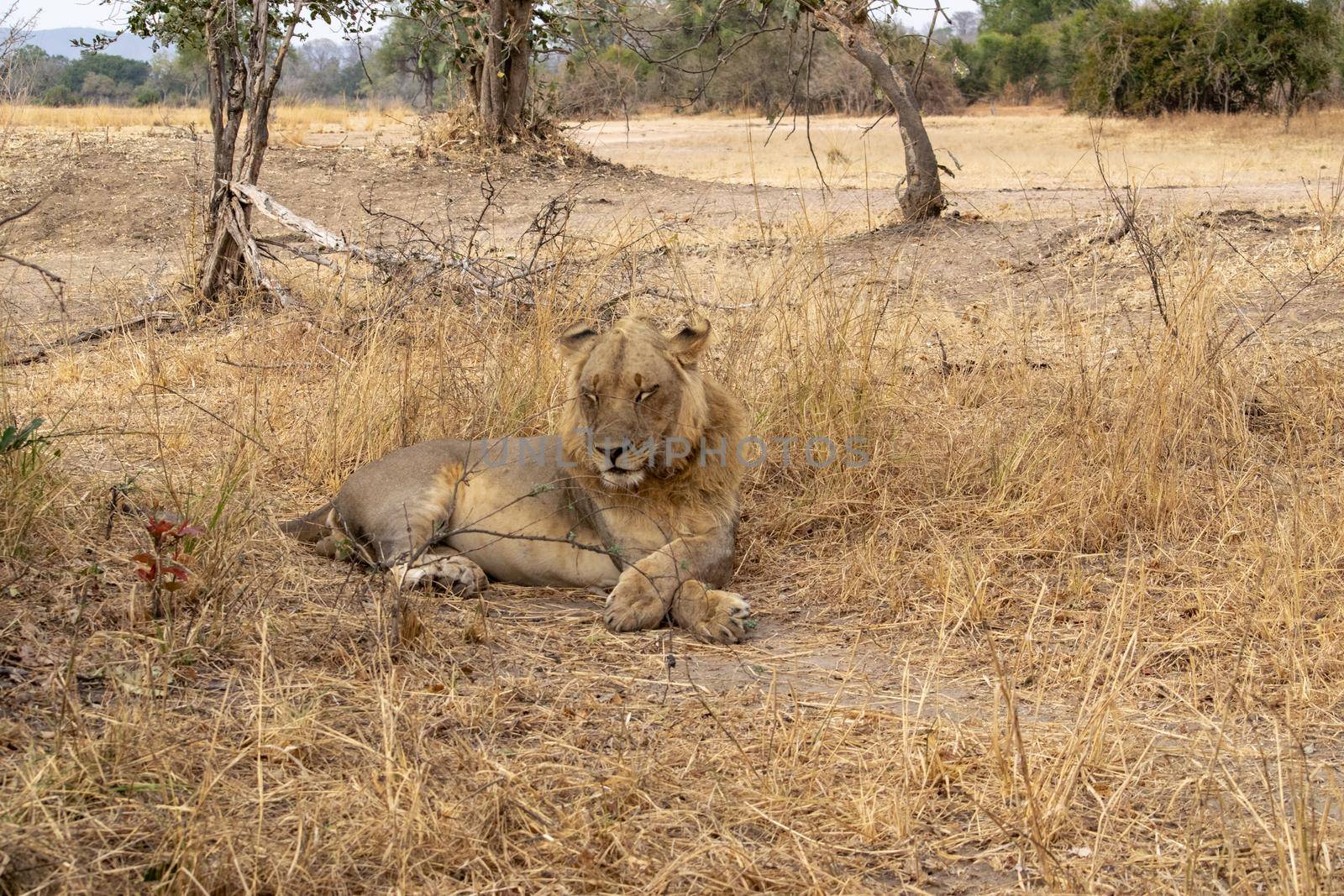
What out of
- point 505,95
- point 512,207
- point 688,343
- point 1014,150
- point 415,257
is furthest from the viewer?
point 1014,150

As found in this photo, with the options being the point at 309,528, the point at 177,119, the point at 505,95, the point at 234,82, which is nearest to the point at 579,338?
the point at 309,528

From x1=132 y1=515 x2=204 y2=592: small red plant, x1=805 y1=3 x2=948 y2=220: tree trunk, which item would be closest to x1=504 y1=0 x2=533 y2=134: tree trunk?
x1=805 y1=3 x2=948 y2=220: tree trunk

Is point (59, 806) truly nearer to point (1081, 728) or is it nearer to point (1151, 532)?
point (1081, 728)

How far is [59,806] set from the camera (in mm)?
2559

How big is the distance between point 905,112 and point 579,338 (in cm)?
708

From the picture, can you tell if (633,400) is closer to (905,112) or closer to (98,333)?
(98,333)

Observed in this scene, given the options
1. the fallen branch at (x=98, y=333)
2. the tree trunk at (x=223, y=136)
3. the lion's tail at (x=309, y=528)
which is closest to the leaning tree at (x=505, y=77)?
the tree trunk at (x=223, y=136)

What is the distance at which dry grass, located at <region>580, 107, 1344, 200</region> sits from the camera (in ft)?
54.6

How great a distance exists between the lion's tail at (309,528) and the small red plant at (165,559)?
1040 millimetres

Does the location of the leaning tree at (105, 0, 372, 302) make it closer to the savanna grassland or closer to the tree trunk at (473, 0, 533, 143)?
the savanna grassland

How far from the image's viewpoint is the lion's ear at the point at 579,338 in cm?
444

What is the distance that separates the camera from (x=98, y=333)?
8406 millimetres

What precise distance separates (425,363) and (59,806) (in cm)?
361

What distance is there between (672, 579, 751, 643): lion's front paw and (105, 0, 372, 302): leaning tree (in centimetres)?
518
